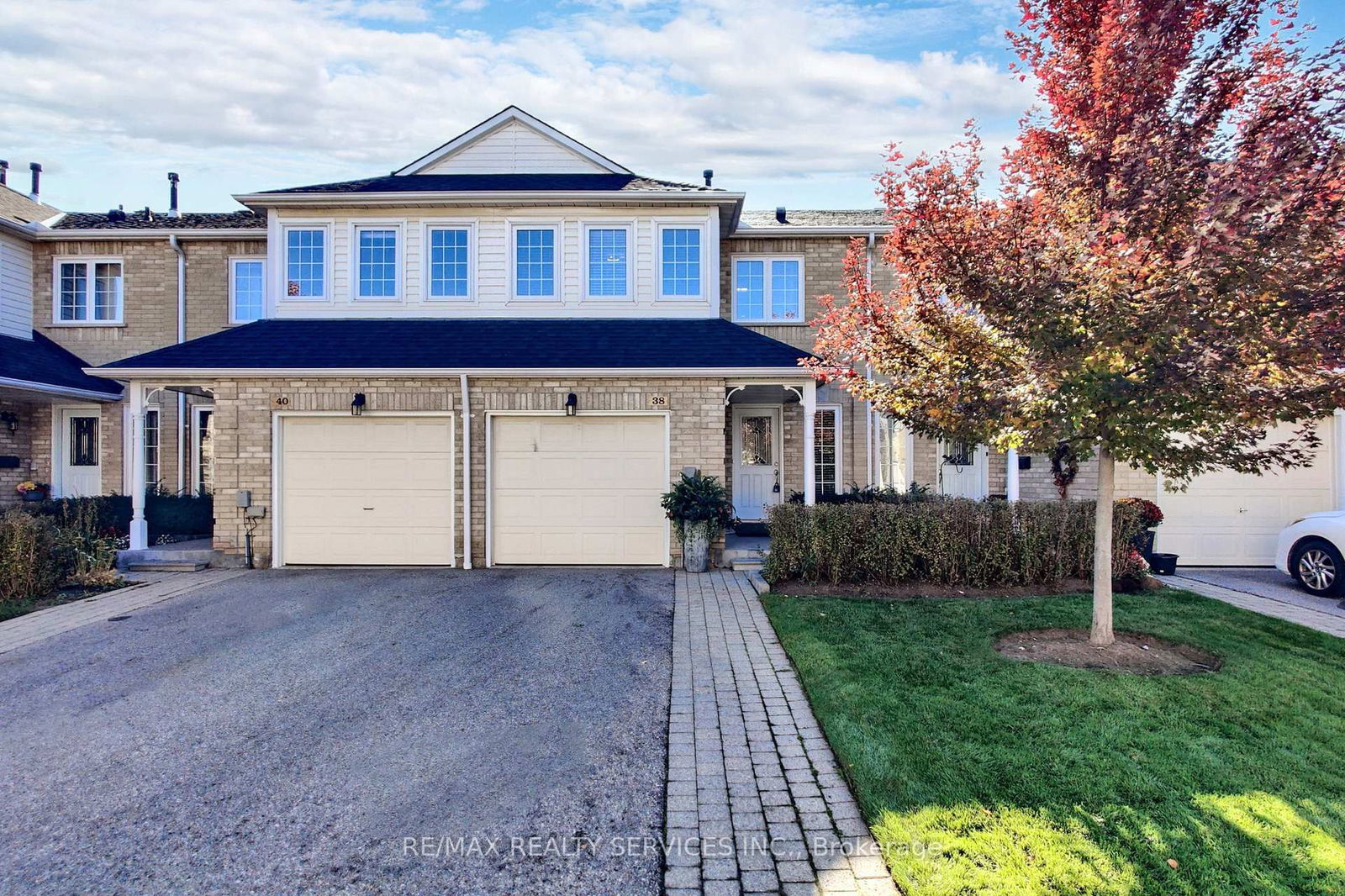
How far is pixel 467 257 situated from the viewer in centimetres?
1161

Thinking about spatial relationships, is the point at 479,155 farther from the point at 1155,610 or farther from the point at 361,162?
the point at 1155,610

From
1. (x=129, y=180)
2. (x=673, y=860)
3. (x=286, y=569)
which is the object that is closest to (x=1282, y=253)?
(x=673, y=860)

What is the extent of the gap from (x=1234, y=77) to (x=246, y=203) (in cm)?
1335

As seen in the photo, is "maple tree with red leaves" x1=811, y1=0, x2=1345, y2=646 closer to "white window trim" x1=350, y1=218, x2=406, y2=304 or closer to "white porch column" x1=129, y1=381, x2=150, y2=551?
"white window trim" x1=350, y1=218, x2=406, y2=304

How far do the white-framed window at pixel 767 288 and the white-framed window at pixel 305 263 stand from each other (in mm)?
7595

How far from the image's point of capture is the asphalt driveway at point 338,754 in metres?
3.01

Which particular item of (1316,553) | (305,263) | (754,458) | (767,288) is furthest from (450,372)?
(1316,553)

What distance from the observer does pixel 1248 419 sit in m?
5.26

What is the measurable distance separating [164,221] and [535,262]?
30.4 feet

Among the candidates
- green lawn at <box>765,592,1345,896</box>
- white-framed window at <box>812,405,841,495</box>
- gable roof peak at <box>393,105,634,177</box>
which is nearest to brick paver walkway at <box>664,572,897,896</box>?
green lawn at <box>765,592,1345,896</box>

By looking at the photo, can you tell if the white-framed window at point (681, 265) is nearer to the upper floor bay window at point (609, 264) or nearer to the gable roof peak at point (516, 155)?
the upper floor bay window at point (609, 264)

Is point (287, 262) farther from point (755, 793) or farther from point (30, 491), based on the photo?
point (755, 793)

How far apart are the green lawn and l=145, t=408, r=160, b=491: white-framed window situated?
14.0m

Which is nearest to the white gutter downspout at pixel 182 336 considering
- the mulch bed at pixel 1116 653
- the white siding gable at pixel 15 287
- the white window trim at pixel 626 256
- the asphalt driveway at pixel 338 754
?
the white siding gable at pixel 15 287
